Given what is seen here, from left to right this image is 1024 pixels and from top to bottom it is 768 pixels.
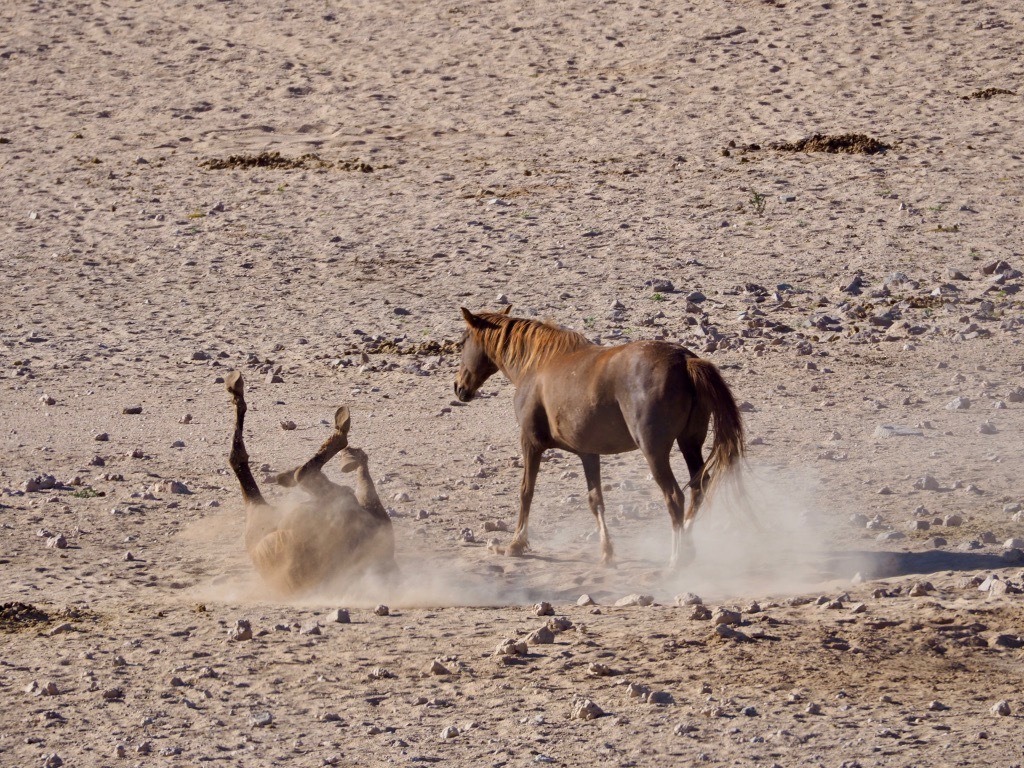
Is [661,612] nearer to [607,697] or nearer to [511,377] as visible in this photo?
[607,697]

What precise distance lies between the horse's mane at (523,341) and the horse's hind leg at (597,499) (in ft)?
2.14

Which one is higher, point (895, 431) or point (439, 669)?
point (895, 431)

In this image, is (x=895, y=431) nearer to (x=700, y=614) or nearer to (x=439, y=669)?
(x=700, y=614)

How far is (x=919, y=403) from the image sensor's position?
36.1 feet

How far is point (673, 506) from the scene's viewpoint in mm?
8203

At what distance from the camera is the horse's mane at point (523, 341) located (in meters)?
8.95

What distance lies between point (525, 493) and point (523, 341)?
3.22 ft

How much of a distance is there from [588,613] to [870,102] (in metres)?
12.7

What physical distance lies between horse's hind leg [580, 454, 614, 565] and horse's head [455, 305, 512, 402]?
3.56ft

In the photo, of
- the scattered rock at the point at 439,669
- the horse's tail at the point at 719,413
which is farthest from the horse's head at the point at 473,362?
the scattered rock at the point at 439,669

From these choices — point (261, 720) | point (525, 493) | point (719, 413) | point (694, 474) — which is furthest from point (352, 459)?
point (261, 720)

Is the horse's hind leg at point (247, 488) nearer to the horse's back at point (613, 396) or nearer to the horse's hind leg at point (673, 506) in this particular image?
the horse's back at point (613, 396)

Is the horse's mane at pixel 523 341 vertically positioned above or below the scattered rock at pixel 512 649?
above

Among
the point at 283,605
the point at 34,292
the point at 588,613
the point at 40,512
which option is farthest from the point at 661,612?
the point at 34,292
